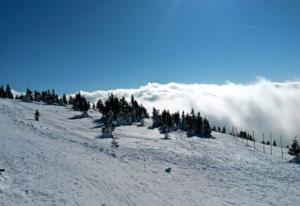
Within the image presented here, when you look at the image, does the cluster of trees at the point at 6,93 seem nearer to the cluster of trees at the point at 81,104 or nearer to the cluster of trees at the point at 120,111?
the cluster of trees at the point at 81,104

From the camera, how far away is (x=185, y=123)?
400 ft

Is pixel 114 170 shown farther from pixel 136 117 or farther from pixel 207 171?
pixel 136 117

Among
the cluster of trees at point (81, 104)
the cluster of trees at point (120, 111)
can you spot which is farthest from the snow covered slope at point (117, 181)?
the cluster of trees at point (81, 104)

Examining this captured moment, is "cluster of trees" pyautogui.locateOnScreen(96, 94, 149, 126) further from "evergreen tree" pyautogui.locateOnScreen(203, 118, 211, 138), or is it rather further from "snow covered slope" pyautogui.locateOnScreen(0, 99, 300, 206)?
"snow covered slope" pyautogui.locateOnScreen(0, 99, 300, 206)

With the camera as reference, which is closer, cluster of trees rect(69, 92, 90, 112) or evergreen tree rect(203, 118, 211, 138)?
evergreen tree rect(203, 118, 211, 138)

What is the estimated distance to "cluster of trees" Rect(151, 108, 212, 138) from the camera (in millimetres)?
105312

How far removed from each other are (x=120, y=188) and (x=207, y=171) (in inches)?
619

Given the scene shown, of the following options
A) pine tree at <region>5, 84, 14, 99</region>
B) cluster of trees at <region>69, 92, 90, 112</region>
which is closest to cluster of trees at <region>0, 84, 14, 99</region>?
pine tree at <region>5, 84, 14, 99</region>

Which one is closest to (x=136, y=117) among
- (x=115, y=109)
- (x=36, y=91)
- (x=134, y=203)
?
(x=115, y=109)

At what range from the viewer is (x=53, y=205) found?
1631cm

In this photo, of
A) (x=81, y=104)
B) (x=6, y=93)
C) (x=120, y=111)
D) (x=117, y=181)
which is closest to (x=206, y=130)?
(x=120, y=111)

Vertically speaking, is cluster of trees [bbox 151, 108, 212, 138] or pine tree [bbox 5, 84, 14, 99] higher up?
pine tree [bbox 5, 84, 14, 99]

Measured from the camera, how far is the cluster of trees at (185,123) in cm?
10531

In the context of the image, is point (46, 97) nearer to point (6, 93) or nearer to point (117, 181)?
point (6, 93)
